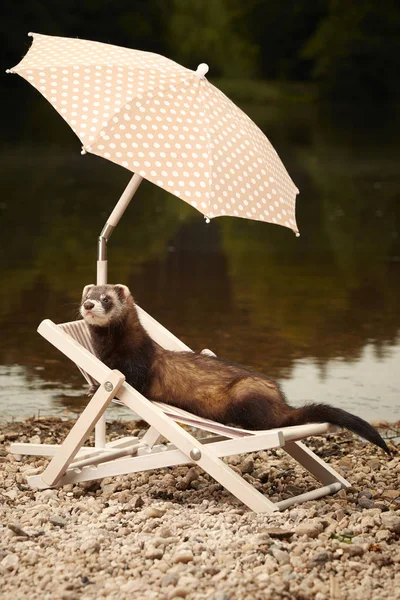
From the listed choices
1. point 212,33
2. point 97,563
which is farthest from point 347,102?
point 97,563

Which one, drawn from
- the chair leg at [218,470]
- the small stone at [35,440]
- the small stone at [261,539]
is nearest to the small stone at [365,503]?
the chair leg at [218,470]

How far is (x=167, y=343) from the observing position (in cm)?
420

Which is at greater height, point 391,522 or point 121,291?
point 121,291

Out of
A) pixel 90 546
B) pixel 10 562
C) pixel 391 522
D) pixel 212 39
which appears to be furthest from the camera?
pixel 212 39

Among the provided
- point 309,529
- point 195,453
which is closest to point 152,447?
point 195,453

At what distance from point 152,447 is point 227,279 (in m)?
4.98

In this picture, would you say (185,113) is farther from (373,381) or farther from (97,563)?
(373,381)

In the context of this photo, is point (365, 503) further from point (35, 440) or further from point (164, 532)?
point (35, 440)

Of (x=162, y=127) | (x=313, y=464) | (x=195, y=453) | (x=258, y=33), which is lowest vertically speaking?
(x=313, y=464)

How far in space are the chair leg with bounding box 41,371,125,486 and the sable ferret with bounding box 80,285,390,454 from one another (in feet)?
0.87

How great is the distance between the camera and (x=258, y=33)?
52.8m

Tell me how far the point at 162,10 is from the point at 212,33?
351 centimetres

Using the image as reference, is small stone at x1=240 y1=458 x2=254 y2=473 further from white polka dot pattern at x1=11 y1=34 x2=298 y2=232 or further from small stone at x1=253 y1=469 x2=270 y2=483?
white polka dot pattern at x1=11 y1=34 x2=298 y2=232

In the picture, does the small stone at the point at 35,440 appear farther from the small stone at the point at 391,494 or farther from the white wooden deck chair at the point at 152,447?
the small stone at the point at 391,494
